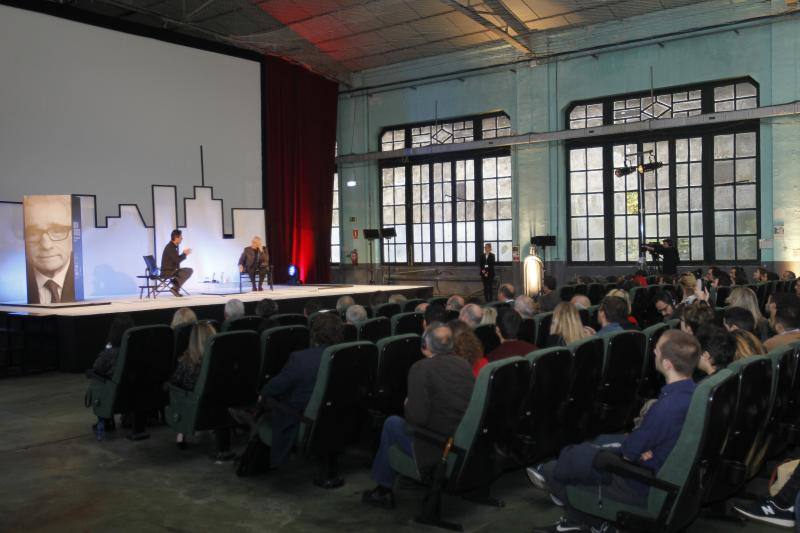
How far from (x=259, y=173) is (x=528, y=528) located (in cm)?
1419

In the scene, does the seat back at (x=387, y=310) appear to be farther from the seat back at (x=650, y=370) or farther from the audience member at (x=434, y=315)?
the seat back at (x=650, y=370)

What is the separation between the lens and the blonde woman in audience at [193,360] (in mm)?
4703

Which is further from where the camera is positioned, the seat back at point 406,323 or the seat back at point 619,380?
the seat back at point 406,323

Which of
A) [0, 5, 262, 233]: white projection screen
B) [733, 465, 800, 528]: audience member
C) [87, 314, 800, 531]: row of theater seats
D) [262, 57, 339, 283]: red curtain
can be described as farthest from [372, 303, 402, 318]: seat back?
[262, 57, 339, 283]: red curtain

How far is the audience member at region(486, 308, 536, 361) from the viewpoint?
4.35m

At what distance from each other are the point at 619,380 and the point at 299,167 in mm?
14320

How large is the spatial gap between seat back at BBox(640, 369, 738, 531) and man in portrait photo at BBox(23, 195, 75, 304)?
9.82 meters

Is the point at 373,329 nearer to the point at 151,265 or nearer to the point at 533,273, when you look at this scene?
the point at 151,265

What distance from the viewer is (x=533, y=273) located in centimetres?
1574

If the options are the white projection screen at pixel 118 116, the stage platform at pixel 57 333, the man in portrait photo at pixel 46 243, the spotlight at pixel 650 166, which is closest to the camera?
the stage platform at pixel 57 333

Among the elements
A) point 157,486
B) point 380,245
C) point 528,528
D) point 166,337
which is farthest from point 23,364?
point 380,245

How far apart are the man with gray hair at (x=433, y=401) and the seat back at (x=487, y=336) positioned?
1.46 m

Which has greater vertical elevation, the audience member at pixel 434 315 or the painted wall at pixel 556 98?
the painted wall at pixel 556 98

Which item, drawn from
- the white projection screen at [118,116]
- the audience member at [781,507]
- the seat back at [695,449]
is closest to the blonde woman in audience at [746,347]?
the audience member at [781,507]
